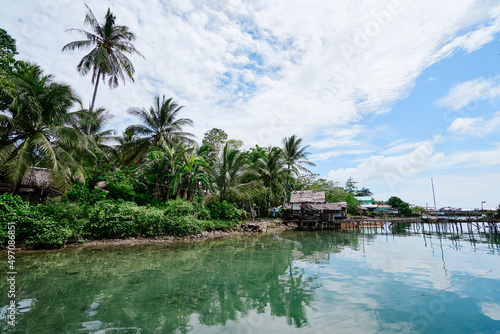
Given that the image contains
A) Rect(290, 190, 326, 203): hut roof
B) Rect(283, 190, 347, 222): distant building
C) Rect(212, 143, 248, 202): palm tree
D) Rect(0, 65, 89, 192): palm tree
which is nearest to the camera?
Rect(0, 65, 89, 192): palm tree

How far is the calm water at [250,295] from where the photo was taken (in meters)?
4.63

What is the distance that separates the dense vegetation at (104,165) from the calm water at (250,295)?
252 cm

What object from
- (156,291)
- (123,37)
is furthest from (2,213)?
(123,37)

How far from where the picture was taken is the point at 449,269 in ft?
29.3

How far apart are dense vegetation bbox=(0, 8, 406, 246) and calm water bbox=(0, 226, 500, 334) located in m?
2.52

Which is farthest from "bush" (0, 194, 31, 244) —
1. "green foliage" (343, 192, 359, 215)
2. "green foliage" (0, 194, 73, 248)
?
"green foliage" (343, 192, 359, 215)

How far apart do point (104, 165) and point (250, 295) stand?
16.8m

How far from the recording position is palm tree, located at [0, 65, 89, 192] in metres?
10.6

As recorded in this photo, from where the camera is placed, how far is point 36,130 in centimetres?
1173

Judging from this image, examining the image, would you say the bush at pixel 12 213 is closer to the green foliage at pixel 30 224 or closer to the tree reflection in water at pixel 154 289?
the green foliage at pixel 30 224

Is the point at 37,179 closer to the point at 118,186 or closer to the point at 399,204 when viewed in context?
the point at 118,186

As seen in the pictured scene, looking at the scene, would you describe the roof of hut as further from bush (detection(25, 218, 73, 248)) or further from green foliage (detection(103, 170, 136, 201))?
bush (detection(25, 218, 73, 248))

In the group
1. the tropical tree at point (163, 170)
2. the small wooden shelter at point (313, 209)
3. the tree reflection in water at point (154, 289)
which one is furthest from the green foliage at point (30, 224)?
the small wooden shelter at point (313, 209)

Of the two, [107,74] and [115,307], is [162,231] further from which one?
[107,74]
